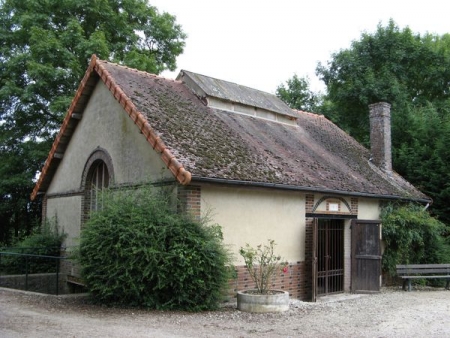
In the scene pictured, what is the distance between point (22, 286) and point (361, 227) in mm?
9711

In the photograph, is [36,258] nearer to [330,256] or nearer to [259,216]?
[259,216]

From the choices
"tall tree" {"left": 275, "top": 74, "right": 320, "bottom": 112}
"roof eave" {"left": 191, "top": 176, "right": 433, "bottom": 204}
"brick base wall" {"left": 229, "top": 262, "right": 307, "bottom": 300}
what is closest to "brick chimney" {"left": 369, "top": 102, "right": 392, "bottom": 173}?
"roof eave" {"left": 191, "top": 176, "right": 433, "bottom": 204}

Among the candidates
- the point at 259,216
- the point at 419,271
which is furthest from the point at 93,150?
the point at 419,271

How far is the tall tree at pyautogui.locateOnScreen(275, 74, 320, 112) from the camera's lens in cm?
3369

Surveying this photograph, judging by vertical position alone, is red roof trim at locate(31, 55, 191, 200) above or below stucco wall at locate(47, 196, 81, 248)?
above

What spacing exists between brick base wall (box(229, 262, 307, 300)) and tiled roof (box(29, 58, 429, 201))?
2127mm

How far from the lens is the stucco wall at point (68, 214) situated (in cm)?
1442

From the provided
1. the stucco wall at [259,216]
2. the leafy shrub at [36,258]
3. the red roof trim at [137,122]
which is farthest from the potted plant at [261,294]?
the leafy shrub at [36,258]

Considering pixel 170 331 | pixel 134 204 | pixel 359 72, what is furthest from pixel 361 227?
pixel 359 72

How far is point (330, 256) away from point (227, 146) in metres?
4.59

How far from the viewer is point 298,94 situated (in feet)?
112

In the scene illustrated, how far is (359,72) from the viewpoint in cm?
2633

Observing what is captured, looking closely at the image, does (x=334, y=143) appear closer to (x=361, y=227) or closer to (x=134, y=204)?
(x=361, y=227)

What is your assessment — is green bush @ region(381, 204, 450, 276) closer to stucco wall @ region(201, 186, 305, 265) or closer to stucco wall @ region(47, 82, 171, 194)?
stucco wall @ region(201, 186, 305, 265)
